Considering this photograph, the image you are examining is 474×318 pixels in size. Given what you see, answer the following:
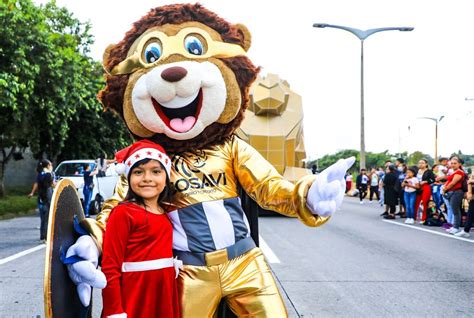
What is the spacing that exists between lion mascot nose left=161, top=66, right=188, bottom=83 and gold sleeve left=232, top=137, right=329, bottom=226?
514 mm

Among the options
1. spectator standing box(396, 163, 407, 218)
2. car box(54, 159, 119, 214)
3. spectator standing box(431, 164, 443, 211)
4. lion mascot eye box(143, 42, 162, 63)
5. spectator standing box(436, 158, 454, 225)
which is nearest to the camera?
lion mascot eye box(143, 42, 162, 63)

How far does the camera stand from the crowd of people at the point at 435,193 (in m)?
10.5

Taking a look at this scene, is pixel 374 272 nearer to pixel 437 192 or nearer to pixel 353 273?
pixel 353 273

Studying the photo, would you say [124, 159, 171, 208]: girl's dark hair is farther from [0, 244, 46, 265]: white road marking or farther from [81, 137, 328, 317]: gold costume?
[0, 244, 46, 265]: white road marking

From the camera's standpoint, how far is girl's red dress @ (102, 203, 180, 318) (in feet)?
7.89

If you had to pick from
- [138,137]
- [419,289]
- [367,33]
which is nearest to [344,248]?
[419,289]

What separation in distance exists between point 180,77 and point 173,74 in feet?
0.12

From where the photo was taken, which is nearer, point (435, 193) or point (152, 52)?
point (152, 52)

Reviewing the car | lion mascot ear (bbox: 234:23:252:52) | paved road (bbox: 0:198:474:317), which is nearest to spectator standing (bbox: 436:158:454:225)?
paved road (bbox: 0:198:474:317)

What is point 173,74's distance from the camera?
264 cm

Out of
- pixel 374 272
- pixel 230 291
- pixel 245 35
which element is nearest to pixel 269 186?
pixel 230 291

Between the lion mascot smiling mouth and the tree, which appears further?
the tree

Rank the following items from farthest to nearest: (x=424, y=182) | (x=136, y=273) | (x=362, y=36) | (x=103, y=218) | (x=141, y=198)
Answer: (x=362, y=36)
(x=424, y=182)
(x=103, y=218)
(x=141, y=198)
(x=136, y=273)

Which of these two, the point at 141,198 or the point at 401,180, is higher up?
the point at 141,198
